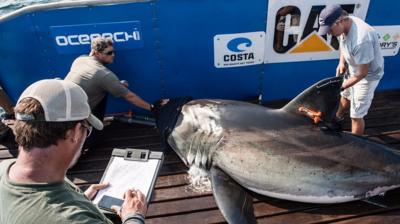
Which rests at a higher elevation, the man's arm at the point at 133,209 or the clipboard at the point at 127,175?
the man's arm at the point at 133,209

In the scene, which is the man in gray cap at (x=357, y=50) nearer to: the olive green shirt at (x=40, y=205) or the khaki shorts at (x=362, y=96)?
the khaki shorts at (x=362, y=96)

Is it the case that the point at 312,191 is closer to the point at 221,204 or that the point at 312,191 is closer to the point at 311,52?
the point at 221,204

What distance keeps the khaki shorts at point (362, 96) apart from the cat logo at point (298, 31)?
3.50 ft

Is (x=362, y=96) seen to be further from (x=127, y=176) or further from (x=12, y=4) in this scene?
(x=12, y=4)

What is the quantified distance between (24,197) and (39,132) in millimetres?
322

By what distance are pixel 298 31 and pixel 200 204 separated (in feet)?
9.83

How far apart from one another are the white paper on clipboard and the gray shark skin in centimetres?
74

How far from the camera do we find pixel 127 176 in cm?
343

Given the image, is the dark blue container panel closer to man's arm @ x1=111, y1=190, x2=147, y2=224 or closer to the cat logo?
the cat logo

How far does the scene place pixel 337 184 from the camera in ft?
11.9

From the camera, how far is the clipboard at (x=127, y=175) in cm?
329

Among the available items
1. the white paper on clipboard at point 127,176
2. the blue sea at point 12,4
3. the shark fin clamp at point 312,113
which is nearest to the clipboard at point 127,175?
the white paper on clipboard at point 127,176

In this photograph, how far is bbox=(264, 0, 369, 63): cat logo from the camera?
5066 mm

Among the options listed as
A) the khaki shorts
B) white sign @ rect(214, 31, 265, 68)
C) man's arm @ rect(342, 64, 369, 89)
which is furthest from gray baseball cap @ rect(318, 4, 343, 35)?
white sign @ rect(214, 31, 265, 68)
